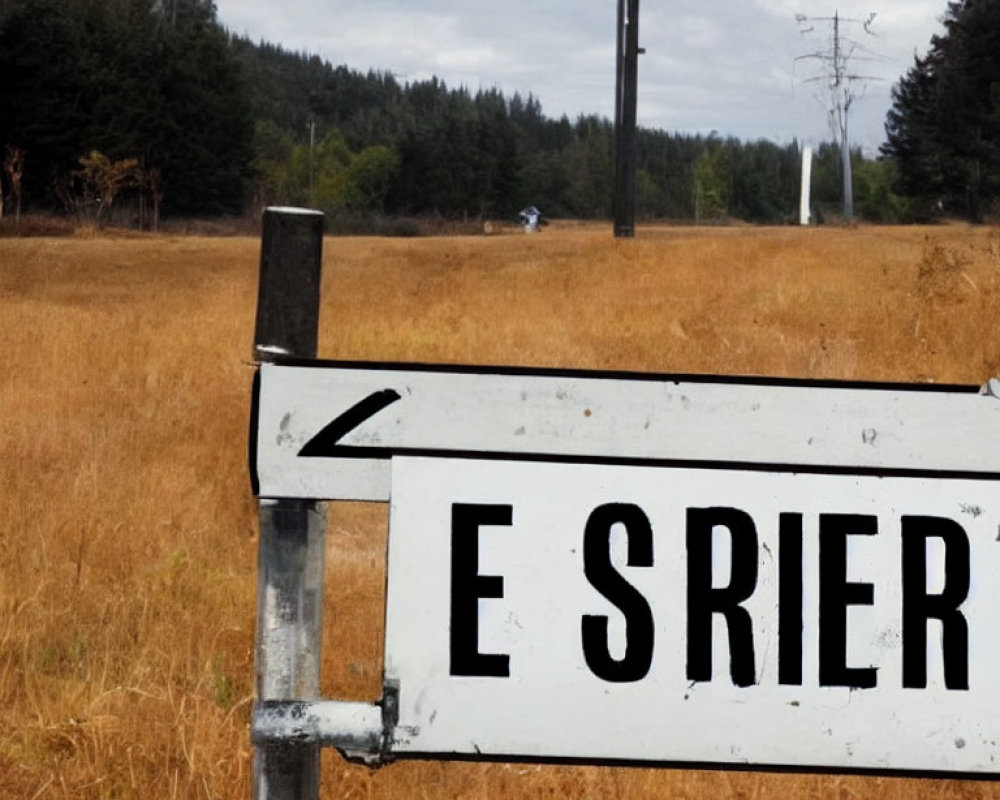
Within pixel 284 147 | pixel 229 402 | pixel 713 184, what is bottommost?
pixel 229 402

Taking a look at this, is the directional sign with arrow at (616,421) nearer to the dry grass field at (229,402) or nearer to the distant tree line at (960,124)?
the dry grass field at (229,402)

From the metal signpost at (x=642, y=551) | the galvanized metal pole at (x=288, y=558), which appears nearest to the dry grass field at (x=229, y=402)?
the galvanized metal pole at (x=288, y=558)

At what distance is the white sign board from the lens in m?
1.55

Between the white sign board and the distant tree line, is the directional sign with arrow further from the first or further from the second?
the distant tree line

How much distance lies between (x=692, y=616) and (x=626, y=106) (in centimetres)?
2107

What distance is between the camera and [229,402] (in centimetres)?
862

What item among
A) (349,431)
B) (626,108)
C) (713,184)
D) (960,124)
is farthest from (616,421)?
(713,184)

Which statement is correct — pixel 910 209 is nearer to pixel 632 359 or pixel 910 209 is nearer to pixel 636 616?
pixel 632 359

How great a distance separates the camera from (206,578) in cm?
456

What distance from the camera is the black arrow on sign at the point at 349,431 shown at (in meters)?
1.55

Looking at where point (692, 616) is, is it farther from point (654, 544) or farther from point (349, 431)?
point (349, 431)

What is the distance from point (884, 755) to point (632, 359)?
9.09 meters

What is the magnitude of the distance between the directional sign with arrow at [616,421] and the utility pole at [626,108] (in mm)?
20220

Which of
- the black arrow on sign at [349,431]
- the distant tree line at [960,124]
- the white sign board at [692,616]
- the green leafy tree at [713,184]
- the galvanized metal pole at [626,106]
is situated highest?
the green leafy tree at [713,184]
